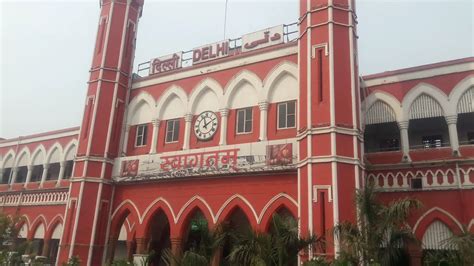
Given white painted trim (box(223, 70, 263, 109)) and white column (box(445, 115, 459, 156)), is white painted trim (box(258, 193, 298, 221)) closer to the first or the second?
white painted trim (box(223, 70, 263, 109))

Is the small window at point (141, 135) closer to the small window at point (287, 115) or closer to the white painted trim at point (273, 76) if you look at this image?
the white painted trim at point (273, 76)

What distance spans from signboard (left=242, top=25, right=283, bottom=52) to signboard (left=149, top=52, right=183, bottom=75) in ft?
11.6

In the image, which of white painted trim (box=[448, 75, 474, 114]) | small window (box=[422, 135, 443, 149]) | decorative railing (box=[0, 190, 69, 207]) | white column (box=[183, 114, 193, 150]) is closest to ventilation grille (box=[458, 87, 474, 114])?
white painted trim (box=[448, 75, 474, 114])

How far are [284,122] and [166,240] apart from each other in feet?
28.0

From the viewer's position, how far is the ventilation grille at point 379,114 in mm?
15992

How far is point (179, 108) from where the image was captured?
18.9m

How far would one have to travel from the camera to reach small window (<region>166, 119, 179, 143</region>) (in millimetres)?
18625

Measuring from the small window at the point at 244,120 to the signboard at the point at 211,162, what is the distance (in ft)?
4.90

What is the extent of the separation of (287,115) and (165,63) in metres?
7.31

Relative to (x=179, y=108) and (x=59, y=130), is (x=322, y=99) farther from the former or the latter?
(x=59, y=130)

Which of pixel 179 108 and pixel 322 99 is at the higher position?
pixel 179 108

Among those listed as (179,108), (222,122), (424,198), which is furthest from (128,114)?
(424,198)

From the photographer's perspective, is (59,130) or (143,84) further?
(59,130)

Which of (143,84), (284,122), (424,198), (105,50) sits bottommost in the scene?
(424,198)
